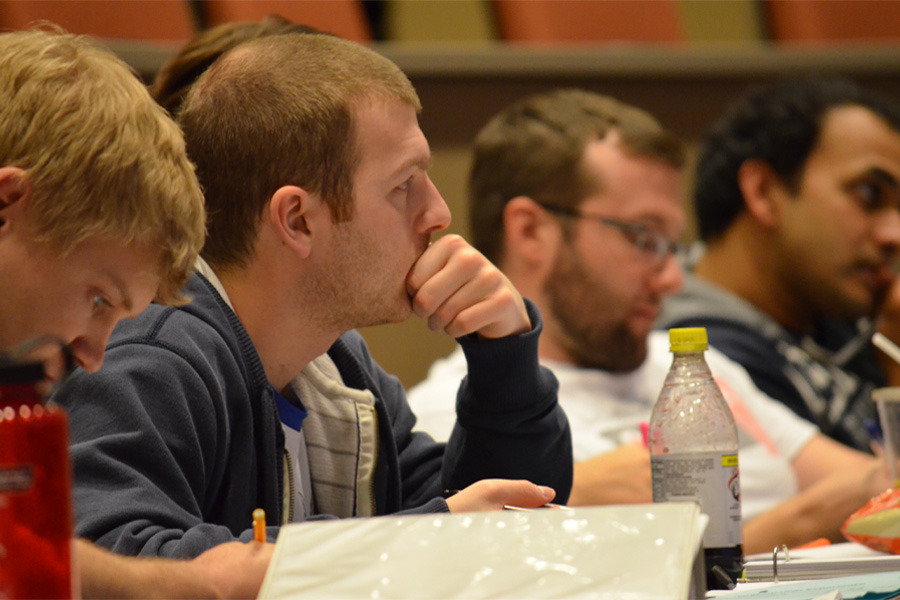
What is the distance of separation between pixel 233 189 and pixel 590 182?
1.23 meters

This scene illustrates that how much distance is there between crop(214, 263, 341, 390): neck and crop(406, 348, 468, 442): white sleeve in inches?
21.6

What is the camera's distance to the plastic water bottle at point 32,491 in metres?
0.62

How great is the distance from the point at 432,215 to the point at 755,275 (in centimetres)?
185

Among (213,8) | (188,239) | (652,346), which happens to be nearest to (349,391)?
(188,239)

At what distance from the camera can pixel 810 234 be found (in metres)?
2.91

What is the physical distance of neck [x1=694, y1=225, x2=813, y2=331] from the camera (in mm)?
2945

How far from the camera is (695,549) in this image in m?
0.74

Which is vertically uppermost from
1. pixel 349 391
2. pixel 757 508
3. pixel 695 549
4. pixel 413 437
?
pixel 695 549

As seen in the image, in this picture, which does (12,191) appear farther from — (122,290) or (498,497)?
(498,497)

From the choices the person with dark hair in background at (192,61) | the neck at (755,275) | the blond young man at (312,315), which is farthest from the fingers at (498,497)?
the neck at (755,275)

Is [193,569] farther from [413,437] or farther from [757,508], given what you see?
[757,508]

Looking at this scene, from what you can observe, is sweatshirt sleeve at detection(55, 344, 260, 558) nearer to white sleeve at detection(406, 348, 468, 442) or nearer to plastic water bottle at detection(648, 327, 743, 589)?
plastic water bottle at detection(648, 327, 743, 589)

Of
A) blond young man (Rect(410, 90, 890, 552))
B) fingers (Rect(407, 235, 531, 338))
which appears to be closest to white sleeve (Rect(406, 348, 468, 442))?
blond young man (Rect(410, 90, 890, 552))

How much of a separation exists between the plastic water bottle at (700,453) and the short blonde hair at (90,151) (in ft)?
1.84
